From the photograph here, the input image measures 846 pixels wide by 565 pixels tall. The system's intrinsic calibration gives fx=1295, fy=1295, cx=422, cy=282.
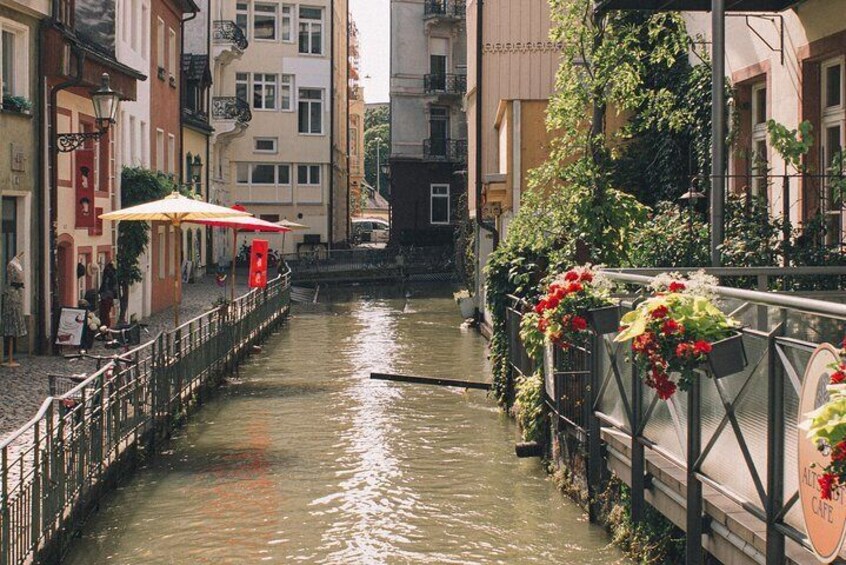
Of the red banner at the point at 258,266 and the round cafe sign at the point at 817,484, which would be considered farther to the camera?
the red banner at the point at 258,266

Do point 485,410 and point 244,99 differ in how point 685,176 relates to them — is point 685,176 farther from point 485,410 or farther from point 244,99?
point 244,99

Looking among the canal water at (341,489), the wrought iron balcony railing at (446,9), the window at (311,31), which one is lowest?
the canal water at (341,489)

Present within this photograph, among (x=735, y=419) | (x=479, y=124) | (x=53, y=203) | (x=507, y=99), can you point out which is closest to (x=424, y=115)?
(x=479, y=124)

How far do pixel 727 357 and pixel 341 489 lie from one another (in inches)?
279

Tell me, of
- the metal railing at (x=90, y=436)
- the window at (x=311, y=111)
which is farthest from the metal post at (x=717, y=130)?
the window at (x=311, y=111)

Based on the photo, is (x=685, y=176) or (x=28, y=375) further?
(x=685, y=176)

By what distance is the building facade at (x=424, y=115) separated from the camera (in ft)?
203

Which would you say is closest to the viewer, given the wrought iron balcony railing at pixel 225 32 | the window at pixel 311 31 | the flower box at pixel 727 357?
the flower box at pixel 727 357

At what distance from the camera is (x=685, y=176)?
19.2 m

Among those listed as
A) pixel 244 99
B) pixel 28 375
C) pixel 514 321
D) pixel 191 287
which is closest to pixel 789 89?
pixel 514 321

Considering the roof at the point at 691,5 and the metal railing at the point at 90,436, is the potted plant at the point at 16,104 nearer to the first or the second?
the metal railing at the point at 90,436

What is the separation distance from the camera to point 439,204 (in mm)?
62594

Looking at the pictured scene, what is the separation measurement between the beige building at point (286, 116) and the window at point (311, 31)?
47 mm

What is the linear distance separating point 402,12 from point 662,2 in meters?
49.5
